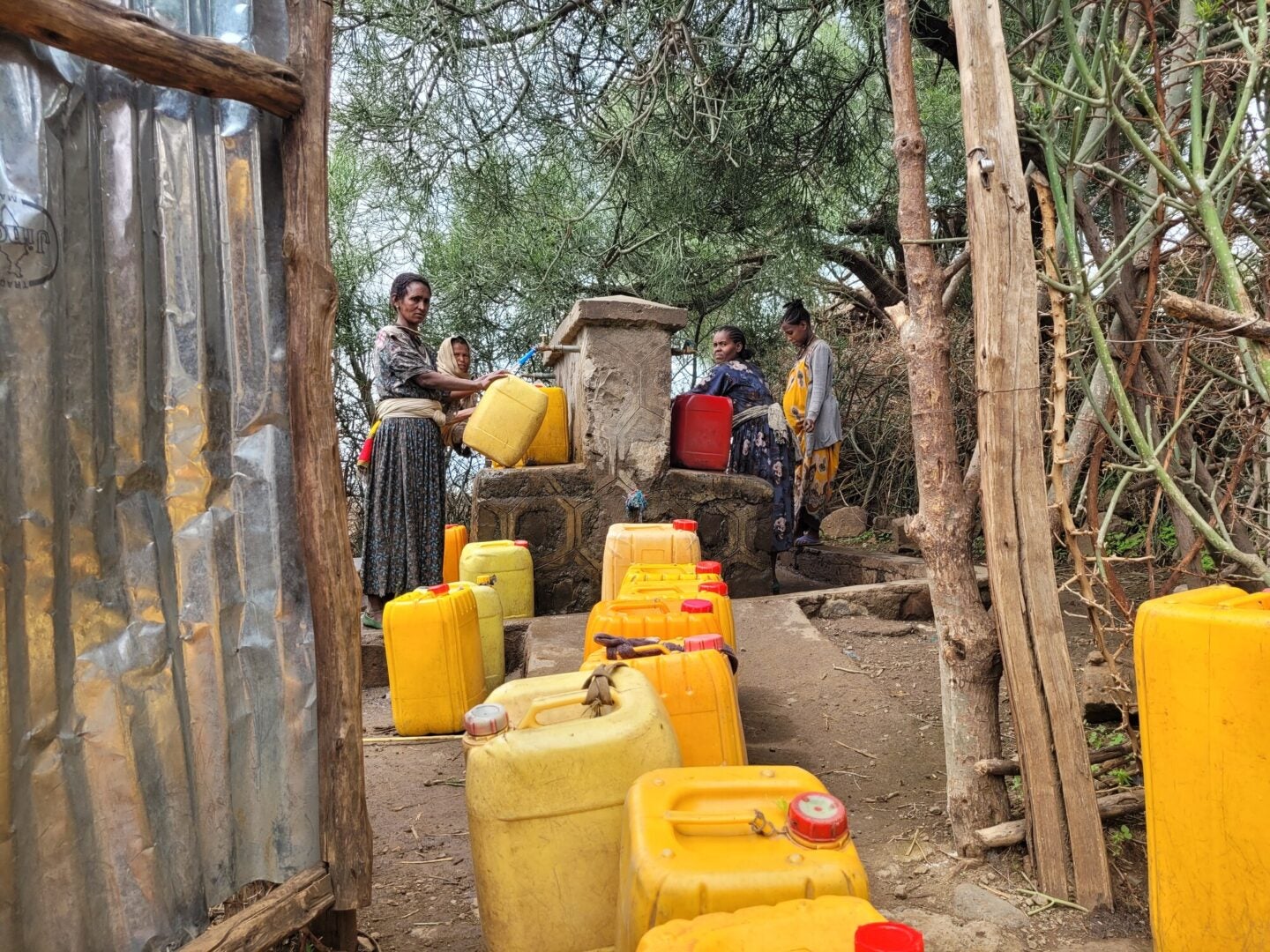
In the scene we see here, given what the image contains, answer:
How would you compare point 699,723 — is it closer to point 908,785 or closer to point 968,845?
point 968,845

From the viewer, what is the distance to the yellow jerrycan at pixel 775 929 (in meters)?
1.02

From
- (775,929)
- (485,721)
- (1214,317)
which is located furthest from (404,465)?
(1214,317)

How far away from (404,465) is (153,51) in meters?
3.19

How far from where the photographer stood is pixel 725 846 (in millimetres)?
1305

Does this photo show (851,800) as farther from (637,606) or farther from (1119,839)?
(637,606)

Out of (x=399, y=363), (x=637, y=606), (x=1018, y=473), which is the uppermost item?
(x=399, y=363)

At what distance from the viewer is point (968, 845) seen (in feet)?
7.09

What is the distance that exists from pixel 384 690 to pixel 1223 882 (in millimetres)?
4021

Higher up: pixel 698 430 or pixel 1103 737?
pixel 698 430

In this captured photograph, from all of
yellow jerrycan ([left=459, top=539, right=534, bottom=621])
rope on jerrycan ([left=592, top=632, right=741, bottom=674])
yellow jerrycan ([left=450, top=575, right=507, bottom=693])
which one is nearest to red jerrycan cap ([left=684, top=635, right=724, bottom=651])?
rope on jerrycan ([left=592, top=632, right=741, bottom=674])

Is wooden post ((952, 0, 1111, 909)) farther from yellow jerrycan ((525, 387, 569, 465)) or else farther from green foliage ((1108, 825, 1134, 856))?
yellow jerrycan ((525, 387, 569, 465))

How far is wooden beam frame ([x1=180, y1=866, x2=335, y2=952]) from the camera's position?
149 centimetres

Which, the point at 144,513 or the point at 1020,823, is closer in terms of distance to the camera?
the point at 144,513

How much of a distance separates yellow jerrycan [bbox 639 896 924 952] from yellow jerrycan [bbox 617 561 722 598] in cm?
176
